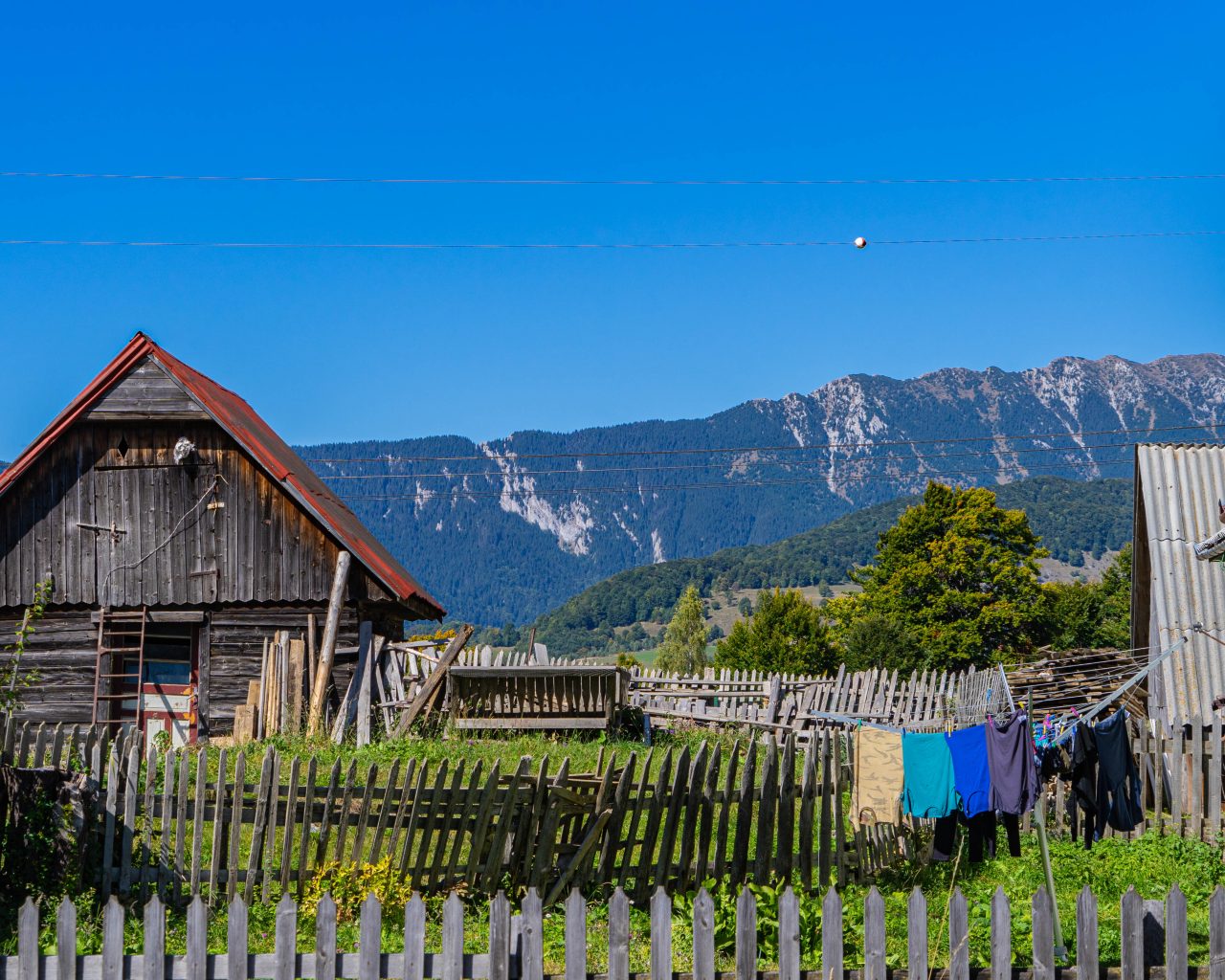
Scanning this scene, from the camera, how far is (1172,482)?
23.1 metres

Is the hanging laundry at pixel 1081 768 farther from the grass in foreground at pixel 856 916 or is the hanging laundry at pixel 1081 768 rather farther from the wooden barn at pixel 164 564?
the wooden barn at pixel 164 564

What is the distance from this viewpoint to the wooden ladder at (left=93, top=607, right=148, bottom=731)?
2181 cm

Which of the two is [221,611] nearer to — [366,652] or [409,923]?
[366,652]

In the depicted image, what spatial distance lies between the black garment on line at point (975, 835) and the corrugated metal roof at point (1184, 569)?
18.7ft

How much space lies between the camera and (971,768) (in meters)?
12.1

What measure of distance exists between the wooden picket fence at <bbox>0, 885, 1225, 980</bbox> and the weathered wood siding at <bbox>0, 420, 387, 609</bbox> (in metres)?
15.5

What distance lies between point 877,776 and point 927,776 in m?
0.47

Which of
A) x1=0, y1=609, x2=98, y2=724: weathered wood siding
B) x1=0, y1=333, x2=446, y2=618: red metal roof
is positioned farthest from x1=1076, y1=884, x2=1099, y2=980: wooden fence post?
x1=0, y1=609, x2=98, y2=724: weathered wood siding

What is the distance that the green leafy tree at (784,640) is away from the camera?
62.8 m

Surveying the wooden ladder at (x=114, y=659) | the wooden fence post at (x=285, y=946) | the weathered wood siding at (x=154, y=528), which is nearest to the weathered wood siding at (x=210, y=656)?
the wooden ladder at (x=114, y=659)

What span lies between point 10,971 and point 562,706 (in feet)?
52.3

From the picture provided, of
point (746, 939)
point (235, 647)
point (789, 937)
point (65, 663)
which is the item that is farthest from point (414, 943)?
point (65, 663)

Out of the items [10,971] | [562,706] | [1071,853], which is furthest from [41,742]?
[562,706]

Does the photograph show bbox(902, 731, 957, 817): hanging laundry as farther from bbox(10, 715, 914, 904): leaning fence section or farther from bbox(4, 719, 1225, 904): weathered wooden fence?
bbox(10, 715, 914, 904): leaning fence section
